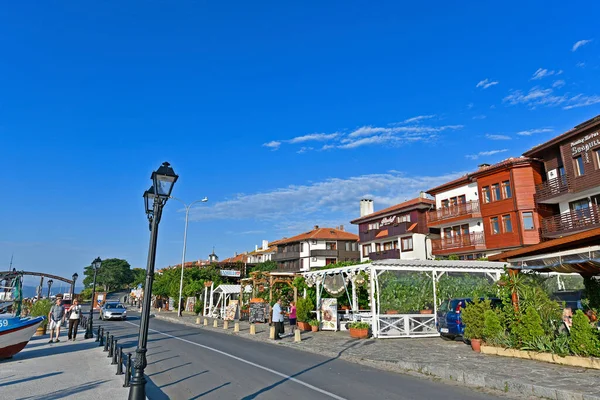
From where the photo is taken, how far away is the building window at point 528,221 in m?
Answer: 30.4

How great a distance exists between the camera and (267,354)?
13.8 m

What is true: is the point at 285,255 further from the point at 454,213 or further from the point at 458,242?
the point at 458,242

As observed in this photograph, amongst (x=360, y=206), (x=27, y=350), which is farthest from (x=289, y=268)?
(x=27, y=350)

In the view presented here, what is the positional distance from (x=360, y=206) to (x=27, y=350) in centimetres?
4334

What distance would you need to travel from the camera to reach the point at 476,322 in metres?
13.1

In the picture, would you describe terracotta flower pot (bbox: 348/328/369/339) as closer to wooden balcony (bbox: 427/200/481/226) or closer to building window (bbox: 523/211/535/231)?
building window (bbox: 523/211/535/231)

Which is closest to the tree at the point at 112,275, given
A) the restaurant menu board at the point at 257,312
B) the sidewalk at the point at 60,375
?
the restaurant menu board at the point at 257,312

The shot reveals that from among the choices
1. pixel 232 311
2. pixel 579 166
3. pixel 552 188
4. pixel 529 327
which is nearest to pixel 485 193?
pixel 552 188

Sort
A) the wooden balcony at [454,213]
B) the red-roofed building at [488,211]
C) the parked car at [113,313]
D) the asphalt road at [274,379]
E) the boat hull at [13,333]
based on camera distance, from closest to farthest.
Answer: the asphalt road at [274,379] → the boat hull at [13,333] → the red-roofed building at [488,211] → the parked car at [113,313] → the wooden balcony at [454,213]

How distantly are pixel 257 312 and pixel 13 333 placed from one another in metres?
16.9

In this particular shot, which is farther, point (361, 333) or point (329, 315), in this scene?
point (329, 315)

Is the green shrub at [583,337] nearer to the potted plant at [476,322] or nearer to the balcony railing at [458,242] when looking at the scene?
the potted plant at [476,322]

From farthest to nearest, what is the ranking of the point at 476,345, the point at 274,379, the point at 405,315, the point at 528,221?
the point at 528,221, the point at 405,315, the point at 476,345, the point at 274,379

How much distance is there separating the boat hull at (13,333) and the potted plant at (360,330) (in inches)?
490
